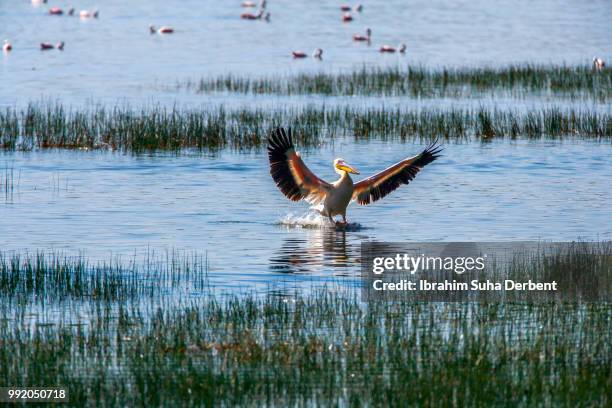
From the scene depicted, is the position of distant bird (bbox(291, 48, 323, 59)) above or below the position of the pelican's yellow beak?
above

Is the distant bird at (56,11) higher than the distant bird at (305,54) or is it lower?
higher

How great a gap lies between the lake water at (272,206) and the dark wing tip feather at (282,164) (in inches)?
24.2

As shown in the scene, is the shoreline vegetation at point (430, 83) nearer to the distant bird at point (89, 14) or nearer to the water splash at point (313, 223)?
the water splash at point (313, 223)

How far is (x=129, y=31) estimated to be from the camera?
206 feet

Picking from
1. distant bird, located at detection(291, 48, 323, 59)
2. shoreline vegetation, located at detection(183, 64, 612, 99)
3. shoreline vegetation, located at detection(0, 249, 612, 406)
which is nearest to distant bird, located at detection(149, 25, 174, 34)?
distant bird, located at detection(291, 48, 323, 59)

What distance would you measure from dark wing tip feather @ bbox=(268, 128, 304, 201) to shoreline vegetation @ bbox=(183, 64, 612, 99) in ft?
56.3

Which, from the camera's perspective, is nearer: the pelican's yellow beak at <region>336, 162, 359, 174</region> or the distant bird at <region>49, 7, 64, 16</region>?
the pelican's yellow beak at <region>336, 162, 359, 174</region>

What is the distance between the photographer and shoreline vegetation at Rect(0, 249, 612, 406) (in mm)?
9148

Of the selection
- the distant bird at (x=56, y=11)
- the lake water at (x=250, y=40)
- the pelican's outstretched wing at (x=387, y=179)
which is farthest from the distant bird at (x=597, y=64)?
the distant bird at (x=56, y=11)

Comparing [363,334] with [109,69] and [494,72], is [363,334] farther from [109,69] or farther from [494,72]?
[109,69]

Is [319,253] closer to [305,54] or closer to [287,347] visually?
[287,347]

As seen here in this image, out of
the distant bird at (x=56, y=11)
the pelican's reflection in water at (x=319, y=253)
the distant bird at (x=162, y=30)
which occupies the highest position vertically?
the distant bird at (x=56, y=11)

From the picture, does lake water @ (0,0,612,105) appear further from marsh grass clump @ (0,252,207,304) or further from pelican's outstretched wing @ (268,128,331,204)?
marsh grass clump @ (0,252,207,304)

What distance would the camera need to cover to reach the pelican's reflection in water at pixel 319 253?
14.7 meters
